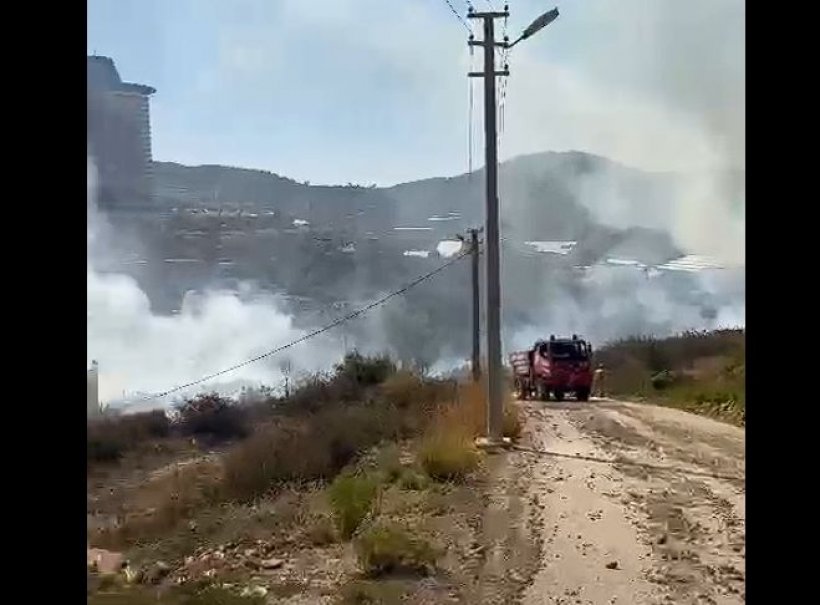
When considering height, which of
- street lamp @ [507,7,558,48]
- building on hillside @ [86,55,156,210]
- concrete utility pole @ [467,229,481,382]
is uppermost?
street lamp @ [507,7,558,48]

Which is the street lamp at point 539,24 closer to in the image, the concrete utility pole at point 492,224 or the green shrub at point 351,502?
the concrete utility pole at point 492,224

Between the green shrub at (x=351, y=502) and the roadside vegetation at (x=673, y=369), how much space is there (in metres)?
6.35

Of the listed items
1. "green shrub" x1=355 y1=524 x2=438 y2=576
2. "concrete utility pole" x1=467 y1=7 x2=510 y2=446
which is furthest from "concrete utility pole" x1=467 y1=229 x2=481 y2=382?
"green shrub" x1=355 y1=524 x2=438 y2=576

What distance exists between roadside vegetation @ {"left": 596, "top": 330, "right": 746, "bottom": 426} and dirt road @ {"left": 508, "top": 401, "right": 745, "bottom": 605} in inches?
69.4

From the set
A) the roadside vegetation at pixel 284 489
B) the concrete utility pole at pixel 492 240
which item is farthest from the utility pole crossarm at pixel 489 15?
the roadside vegetation at pixel 284 489

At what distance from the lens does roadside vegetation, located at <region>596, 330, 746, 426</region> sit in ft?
42.6

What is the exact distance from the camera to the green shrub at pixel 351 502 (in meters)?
5.66

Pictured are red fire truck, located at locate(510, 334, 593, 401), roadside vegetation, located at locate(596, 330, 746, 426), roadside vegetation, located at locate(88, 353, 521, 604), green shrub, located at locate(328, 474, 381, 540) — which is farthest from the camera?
red fire truck, located at locate(510, 334, 593, 401)

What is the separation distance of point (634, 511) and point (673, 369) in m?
10.7

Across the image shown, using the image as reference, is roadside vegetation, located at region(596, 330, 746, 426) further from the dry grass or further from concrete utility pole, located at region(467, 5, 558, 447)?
the dry grass

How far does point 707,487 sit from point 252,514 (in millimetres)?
3086

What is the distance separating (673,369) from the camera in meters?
16.7
